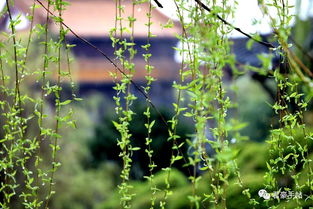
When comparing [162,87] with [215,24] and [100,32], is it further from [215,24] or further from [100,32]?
[215,24]

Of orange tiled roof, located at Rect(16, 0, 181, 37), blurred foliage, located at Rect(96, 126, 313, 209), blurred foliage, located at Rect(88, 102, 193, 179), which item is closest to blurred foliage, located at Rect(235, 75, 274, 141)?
blurred foliage, located at Rect(88, 102, 193, 179)

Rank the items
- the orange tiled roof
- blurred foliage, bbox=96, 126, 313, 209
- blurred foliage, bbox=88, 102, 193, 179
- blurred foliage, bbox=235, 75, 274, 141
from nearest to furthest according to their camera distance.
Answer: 1. blurred foliage, bbox=96, 126, 313, 209
2. blurred foliage, bbox=88, 102, 193, 179
3. blurred foliage, bbox=235, 75, 274, 141
4. the orange tiled roof

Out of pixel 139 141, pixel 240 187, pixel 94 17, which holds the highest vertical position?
pixel 94 17

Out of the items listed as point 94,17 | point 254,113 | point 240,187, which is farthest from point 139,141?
point 94,17

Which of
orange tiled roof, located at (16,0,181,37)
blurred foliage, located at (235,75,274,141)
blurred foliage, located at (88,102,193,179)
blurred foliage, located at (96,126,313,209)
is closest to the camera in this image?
blurred foliage, located at (96,126,313,209)

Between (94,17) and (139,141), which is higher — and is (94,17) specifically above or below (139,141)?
above

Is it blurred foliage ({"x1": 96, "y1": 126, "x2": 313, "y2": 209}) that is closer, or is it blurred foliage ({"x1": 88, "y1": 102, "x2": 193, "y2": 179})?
blurred foliage ({"x1": 96, "y1": 126, "x2": 313, "y2": 209})

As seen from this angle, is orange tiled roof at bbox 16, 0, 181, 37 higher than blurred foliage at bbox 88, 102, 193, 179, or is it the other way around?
orange tiled roof at bbox 16, 0, 181, 37

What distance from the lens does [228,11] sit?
1.16 metres

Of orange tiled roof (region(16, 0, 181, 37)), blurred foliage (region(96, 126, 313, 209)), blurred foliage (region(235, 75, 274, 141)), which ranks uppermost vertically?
orange tiled roof (region(16, 0, 181, 37))

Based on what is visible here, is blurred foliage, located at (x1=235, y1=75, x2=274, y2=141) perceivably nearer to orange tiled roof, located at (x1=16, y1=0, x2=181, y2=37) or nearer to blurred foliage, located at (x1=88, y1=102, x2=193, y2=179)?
blurred foliage, located at (x1=88, y1=102, x2=193, y2=179)

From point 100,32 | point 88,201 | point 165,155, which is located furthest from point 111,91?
point 165,155

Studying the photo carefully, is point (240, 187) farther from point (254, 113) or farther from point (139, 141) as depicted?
point (254, 113)

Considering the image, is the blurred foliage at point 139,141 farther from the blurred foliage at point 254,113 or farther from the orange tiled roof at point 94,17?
the orange tiled roof at point 94,17
